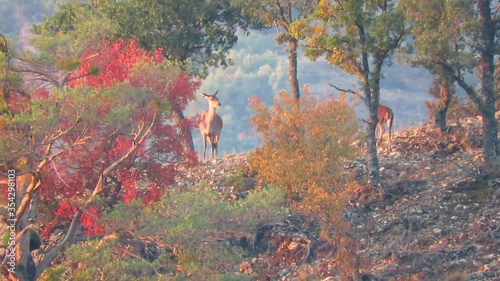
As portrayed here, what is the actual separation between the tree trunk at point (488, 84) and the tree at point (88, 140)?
8085mm

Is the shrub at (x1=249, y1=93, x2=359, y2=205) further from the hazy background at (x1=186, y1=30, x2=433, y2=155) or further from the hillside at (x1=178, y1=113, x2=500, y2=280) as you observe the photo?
the hazy background at (x1=186, y1=30, x2=433, y2=155)

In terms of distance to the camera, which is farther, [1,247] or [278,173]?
[278,173]

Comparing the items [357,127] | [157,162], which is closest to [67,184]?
[157,162]

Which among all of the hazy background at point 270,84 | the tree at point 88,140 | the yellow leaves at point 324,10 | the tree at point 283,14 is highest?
the hazy background at point 270,84

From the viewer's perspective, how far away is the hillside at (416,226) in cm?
2188

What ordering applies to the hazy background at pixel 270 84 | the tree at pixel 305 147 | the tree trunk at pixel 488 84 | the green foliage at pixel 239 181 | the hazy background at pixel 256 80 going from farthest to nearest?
the hazy background at pixel 256 80
the hazy background at pixel 270 84
the green foliage at pixel 239 181
the tree trunk at pixel 488 84
the tree at pixel 305 147

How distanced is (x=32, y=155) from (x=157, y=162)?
5202 millimetres

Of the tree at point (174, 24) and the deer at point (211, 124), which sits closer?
the tree at point (174, 24)

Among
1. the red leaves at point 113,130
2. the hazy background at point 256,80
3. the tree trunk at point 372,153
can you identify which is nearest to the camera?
the red leaves at point 113,130

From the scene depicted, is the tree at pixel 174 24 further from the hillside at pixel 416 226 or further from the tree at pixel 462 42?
the tree at pixel 462 42

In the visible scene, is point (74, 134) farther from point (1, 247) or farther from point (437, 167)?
point (437, 167)

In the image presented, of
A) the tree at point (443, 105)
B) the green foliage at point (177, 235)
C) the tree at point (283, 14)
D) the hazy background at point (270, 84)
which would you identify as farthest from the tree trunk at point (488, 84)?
the hazy background at point (270, 84)

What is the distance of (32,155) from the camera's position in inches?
690

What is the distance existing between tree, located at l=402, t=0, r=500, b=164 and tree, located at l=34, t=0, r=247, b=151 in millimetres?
7208
